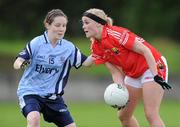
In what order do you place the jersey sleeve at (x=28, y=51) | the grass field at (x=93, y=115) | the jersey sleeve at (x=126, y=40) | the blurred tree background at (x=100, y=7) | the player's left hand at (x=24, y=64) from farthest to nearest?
1. the blurred tree background at (x=100, y=7)
2. the grass field at (x=93, y=115)
3. the jersey sleeve at (x=126, y=40)
4. the jersey sleeve at (x=28, y=51)
5. the player's left hand at (x=24, y=64)

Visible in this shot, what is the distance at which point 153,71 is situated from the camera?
10.9 m

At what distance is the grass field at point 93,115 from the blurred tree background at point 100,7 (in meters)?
10.9

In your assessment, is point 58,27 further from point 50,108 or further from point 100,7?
point 100,7

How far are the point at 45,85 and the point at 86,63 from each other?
0.74m

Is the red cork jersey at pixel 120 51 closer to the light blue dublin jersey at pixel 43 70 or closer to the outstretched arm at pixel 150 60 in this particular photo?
the outstretched arm at pixel 150 60

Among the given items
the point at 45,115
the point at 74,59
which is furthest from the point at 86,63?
the point at 45,115

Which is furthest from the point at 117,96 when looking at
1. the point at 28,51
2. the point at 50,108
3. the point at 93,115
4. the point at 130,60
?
the point at 93,115

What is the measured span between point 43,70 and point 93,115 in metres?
9.11

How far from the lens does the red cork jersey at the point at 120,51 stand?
10.9m

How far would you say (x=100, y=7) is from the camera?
A: 116 ft

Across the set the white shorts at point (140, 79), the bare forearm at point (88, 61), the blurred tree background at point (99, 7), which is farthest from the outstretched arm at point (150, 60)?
the blurred tree background at point (99, 7)

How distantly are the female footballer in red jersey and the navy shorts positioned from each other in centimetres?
85

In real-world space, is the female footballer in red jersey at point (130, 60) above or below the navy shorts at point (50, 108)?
above

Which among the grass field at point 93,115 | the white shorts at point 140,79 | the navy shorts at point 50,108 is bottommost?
the grass field at point 93,115
